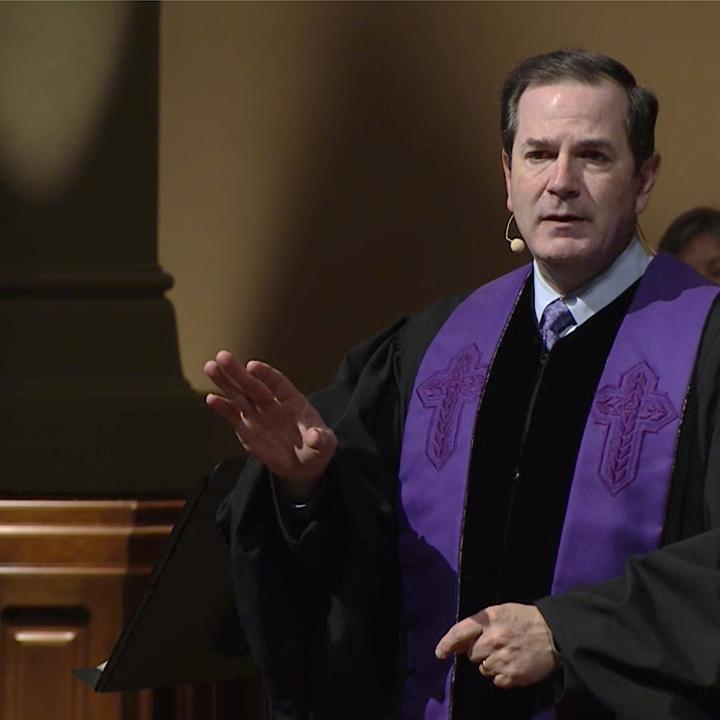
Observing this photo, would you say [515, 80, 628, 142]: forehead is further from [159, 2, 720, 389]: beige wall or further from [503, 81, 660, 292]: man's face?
[159, 2, 720, 389]: beige wall

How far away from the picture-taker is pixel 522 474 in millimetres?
3252

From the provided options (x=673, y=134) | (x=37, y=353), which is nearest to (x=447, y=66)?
(x=673, y=134)

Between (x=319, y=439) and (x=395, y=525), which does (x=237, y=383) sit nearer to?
(x=319, y=439)

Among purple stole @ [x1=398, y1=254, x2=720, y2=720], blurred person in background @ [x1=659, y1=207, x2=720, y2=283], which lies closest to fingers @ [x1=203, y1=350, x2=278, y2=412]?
purple stole @ [x1=398, y1=254, x2=720, y2=720]

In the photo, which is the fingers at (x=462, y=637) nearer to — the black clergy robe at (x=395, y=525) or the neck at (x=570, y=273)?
Result: the black clergy robe at (x=395, y=525)

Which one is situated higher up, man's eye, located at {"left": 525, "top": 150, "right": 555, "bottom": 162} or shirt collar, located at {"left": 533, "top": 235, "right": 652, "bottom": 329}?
man's eye, located at {"left": 525, "top": 150, "right": 555, "bottom": 162}

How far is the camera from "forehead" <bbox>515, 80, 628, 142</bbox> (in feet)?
10.4

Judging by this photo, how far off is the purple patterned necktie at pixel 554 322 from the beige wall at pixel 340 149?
2497 millimetres

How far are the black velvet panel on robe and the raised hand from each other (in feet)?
1.12

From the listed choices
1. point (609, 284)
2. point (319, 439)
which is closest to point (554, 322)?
point (609, 284)

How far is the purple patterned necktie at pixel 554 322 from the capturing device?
333 cm

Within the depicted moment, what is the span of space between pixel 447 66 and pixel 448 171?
0.33 meters

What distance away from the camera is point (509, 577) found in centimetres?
320

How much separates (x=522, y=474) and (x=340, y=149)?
2855mm
